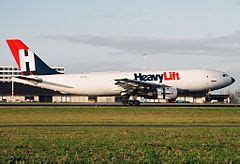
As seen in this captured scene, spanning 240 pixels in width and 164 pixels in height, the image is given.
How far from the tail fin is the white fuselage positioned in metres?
1.48

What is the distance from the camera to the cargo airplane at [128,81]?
6438 centimetres

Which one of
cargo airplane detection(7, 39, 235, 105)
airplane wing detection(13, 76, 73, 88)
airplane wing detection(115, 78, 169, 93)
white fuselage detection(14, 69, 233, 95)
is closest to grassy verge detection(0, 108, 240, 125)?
airplane wing detection(115, 78, 169, 93)

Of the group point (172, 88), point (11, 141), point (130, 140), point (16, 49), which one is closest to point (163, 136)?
point (130, 140)

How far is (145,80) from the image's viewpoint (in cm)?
6550

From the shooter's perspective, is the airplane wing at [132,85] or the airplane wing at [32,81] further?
the airplane wing at [32,81]

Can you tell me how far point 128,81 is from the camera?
63.7 m

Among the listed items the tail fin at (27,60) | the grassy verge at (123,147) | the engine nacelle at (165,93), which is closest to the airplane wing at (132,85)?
the engine nacelle at (165,93)

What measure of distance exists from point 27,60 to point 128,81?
15.3 meters

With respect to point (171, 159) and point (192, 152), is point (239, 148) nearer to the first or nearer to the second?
point (192, 152)

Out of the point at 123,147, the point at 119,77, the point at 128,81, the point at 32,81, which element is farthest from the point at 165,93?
the point at 123,147

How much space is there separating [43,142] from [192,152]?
6.92 metres

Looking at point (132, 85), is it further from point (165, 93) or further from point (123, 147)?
point (123, 147)

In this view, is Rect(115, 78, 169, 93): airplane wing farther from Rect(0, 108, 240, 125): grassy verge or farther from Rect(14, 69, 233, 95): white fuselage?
Rect(0, 108, 240, 125): grassy verge

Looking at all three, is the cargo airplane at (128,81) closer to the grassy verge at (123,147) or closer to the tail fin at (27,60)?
the tail fin at (27,60)
